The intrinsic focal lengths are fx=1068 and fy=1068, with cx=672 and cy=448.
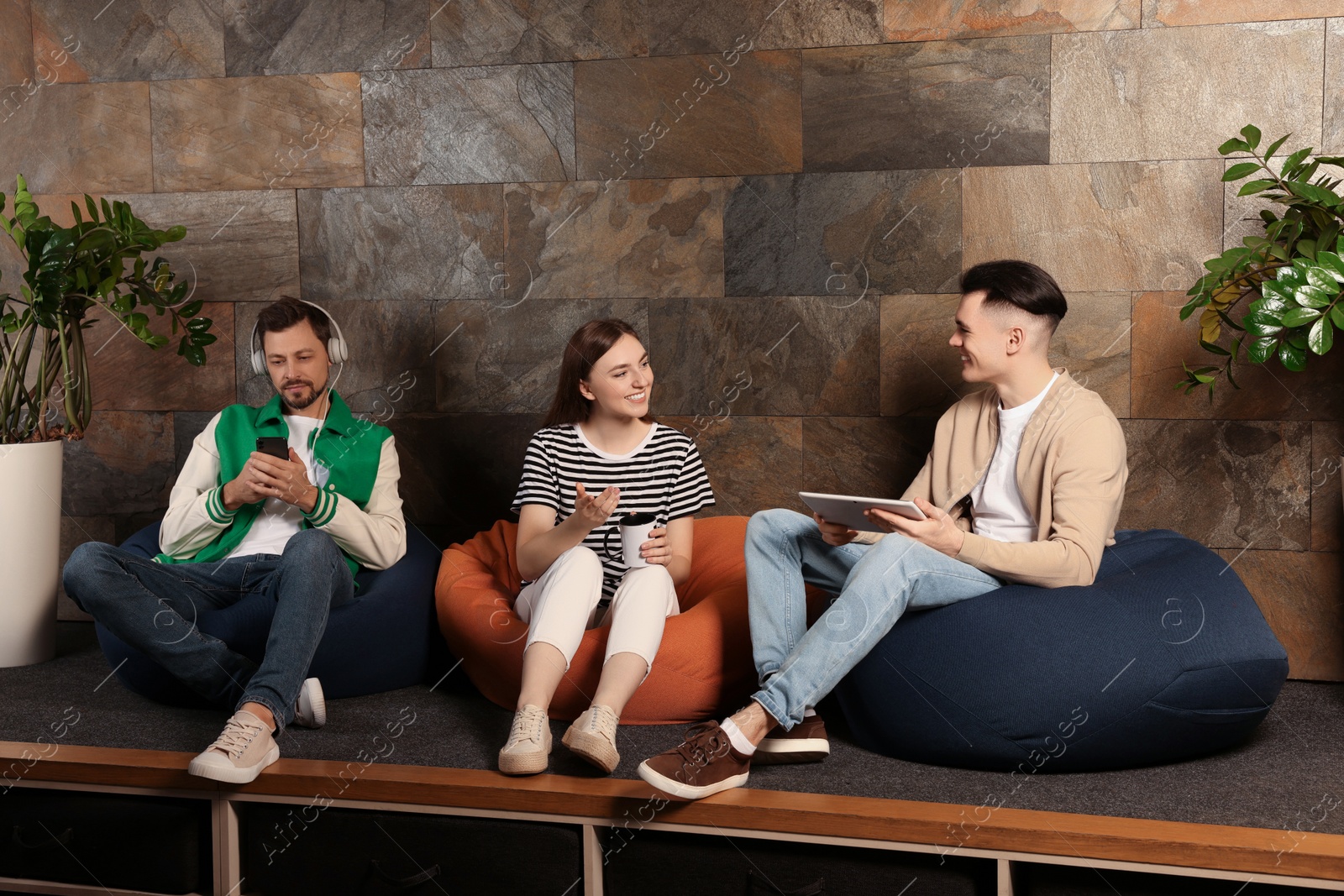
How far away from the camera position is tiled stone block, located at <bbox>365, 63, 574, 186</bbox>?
3408 mm

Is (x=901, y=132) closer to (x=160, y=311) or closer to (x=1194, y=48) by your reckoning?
(x=1194, y=48)

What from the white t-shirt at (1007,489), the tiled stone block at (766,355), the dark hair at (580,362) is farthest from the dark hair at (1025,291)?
the dark hair at (580,362)

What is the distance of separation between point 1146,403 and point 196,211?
10.3 feet

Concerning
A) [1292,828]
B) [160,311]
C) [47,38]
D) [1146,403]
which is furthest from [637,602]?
[47,38]

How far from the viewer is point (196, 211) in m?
3.67

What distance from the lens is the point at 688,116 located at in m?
3.31

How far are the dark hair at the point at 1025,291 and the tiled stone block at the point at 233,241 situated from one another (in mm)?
2315

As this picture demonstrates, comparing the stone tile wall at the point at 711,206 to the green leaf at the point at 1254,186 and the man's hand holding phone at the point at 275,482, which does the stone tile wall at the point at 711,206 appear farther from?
the man's hand holding phone at the point at 275,482

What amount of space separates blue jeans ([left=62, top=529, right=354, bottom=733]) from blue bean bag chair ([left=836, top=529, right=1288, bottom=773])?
49.0 inches

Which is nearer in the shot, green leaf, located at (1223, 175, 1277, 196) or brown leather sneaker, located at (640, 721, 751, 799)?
brown leather sneaker, located at (640, 721, 751, 799)

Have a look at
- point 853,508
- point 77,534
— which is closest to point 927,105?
point 853,508

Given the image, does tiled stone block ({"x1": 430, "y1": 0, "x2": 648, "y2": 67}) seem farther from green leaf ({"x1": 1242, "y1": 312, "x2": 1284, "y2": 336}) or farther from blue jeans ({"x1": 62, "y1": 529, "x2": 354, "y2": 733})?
green leaf ({"x1": 1242, "y1": 312, "x2": 1284, "y2": 336})

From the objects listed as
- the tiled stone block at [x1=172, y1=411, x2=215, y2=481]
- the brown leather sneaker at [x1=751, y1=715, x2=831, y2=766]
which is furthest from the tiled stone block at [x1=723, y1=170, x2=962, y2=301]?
the tiled stone block at [x1=172, y1=411, x2=215, y2=481]

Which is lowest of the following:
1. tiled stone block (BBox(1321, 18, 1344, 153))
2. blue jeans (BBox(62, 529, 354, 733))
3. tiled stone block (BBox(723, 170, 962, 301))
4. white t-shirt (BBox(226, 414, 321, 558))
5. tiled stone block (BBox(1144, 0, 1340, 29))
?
blue jeans (BBox(62, 529, 354, 733))
